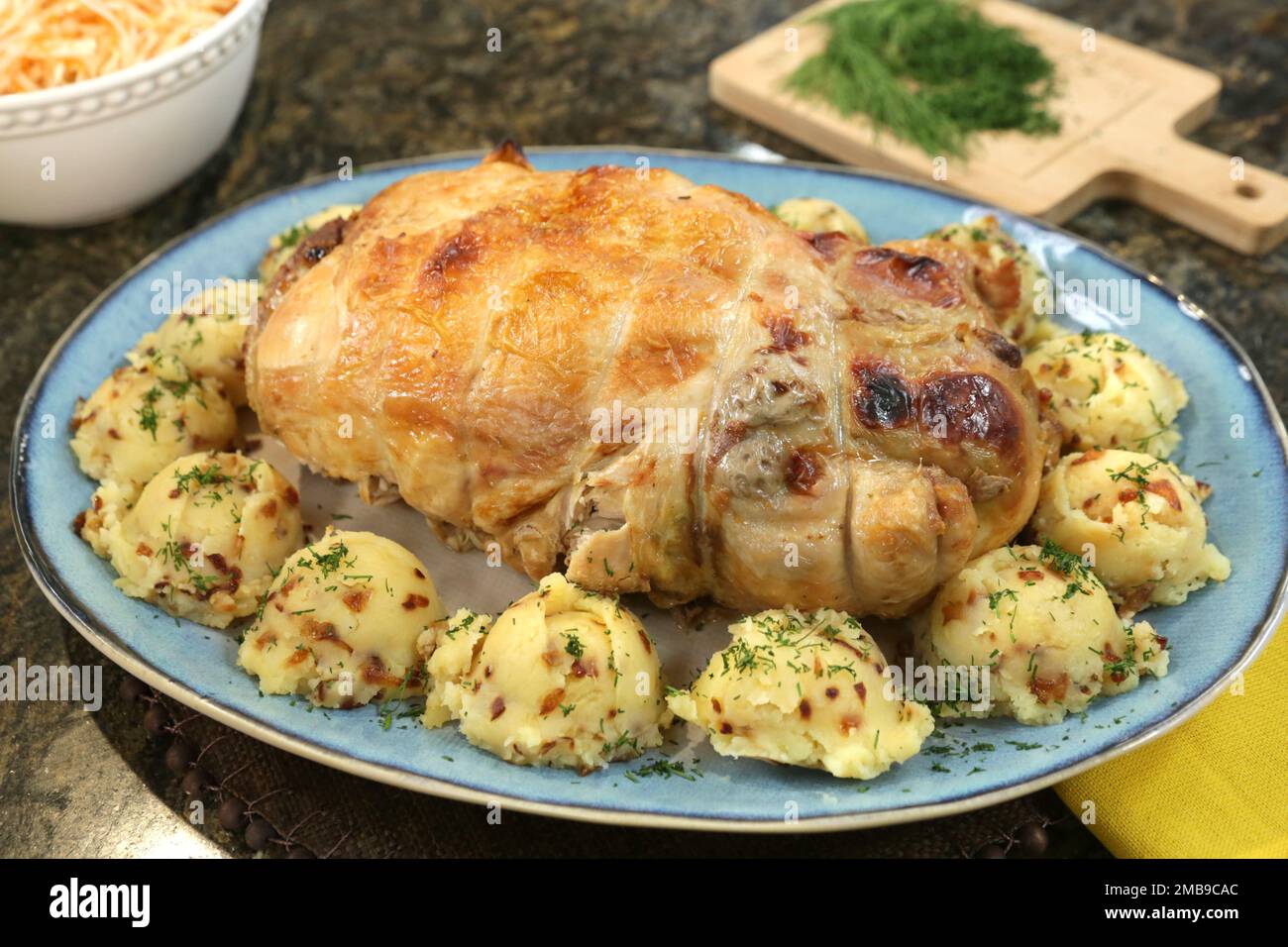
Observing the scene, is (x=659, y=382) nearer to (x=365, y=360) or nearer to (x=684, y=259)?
(x=684, y=259)

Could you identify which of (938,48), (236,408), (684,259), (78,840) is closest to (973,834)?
(684,259)

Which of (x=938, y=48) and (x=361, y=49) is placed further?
(x=361, y=49)

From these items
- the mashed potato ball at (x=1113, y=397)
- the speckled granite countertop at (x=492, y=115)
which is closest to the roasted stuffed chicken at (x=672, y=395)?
the mashed potato ball at (x=1113, y=397)

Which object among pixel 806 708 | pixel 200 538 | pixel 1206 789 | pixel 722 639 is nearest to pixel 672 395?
pixel 722 639

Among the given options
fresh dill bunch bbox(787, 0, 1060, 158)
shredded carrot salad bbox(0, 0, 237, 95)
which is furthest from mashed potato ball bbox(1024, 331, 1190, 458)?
shredded carrot salad bbox(0, 0, 237, 95)

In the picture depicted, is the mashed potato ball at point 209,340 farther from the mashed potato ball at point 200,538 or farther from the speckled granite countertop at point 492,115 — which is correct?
the speckled granite countertop at point 492,115
